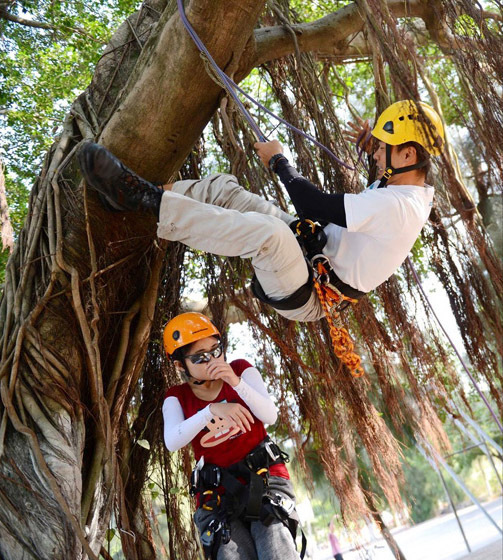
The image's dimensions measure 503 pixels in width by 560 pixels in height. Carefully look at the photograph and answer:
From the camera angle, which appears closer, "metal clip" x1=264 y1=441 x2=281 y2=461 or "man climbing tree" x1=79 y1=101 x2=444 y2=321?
"man climbing tree" x1=79 y1=101 x2=444 y2=321

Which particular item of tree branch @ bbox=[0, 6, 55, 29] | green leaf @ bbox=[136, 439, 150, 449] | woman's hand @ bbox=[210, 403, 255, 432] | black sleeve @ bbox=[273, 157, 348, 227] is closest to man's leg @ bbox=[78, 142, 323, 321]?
black sleeve @ bbox=[273, 157, 348, 227]

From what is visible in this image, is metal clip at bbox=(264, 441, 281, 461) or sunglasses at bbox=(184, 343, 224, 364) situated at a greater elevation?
sunglasses at bbox=(184, 343, 224, 364)

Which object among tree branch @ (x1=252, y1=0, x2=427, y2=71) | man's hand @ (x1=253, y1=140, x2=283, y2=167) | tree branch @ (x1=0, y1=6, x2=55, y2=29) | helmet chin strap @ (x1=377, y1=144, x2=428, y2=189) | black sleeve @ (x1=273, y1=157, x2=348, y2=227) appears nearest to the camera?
black sleeve @ (x1=273, y1=157, x2=348, y2=227)

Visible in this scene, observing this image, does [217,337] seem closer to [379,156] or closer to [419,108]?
[379,156]

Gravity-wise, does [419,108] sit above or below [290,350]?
above

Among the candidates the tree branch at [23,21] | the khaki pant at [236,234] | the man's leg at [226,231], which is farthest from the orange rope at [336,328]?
the tree branch at [23,21]

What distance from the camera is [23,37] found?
17.2 ft

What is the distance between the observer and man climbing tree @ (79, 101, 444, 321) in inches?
81.0

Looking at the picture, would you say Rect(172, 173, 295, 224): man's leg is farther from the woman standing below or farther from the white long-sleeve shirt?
the white long-sleeve shirt

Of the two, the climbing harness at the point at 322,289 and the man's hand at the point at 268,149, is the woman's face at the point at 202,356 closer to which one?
the climbing harness at the point at 322,289

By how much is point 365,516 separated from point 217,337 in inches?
71.9

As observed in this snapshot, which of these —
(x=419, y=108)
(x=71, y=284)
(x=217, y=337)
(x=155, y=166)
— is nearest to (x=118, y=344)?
(x=71, y=284)

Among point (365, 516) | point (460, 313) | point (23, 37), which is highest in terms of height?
point (23, 37)

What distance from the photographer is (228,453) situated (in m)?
2.22
